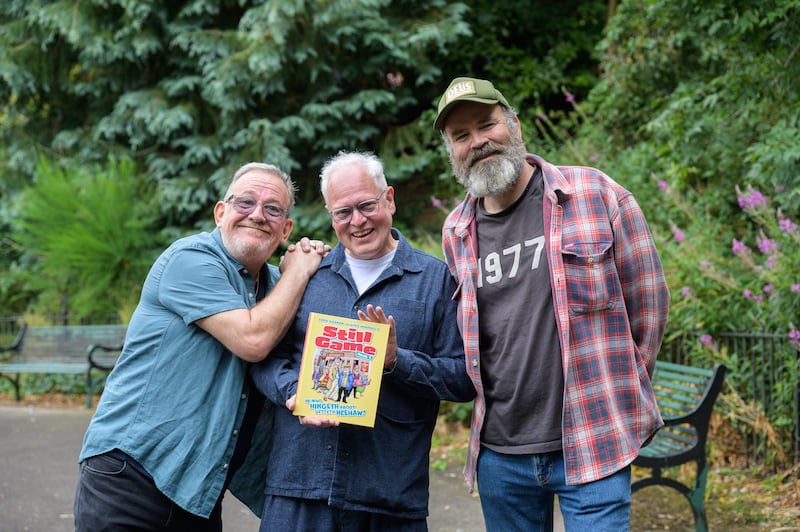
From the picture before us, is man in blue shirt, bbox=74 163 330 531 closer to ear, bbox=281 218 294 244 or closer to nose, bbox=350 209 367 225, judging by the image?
ear, bbox=281 218 294 244

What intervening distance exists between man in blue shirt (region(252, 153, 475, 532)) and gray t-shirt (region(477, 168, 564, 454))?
7.3 inches

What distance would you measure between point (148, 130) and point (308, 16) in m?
2.94

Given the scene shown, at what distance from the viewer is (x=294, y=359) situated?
2.79 metres

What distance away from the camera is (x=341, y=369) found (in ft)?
8.25

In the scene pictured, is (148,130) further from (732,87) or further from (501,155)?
(501,155)

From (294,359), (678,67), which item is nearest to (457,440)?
(294,359)

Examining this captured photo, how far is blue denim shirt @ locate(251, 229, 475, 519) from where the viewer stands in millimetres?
2631

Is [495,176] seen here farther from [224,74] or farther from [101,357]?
[101,357]

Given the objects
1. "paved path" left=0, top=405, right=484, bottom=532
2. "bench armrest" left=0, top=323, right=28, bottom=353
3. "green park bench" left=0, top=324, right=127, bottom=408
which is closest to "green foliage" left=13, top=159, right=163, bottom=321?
"green park bench" left=0, top=324, right=127, bottom=408

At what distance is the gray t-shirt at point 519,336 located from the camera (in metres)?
2.57

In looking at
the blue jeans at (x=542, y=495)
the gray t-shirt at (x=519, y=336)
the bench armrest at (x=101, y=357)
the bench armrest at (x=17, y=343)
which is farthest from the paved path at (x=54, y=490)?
the gray t-shirt at (x=519, y=336)

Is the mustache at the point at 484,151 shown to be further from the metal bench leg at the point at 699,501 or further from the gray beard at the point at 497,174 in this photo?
the metal bench leg at the point at 699,501

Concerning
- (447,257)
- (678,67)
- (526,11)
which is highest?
(526,11)

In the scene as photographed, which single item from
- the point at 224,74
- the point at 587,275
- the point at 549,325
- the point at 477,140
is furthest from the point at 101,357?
the point at 587,275
